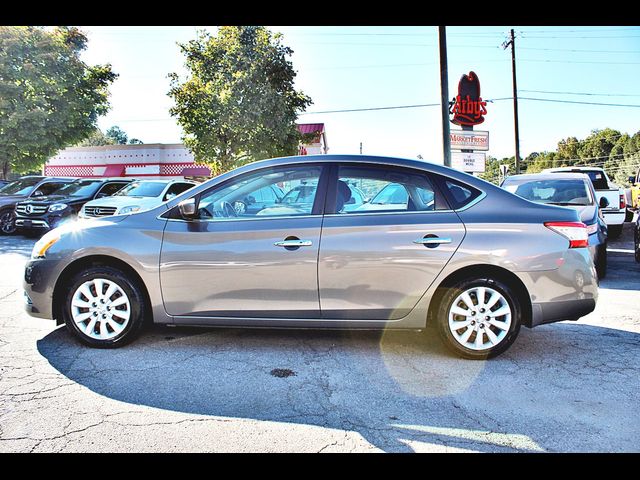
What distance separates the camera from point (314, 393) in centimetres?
335

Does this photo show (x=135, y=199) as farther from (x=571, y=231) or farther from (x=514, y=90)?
(x=514, y=90)

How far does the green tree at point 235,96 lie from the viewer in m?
25.1

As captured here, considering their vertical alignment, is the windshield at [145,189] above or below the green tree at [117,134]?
below

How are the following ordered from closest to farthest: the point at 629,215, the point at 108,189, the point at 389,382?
the point at 389,382, the point at 108,189, the point at 629,215

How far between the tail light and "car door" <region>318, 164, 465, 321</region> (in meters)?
0.74

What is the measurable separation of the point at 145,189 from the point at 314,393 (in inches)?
410

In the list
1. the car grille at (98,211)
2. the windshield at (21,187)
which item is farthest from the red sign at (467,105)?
the windshield at (21,187)

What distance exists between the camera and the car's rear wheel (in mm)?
11891

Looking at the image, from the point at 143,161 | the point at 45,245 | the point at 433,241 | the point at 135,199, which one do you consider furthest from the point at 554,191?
the point at 143,161

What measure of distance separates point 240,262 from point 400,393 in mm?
1605

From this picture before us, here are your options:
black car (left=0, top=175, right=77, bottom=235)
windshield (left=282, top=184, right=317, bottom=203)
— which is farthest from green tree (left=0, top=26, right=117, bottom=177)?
windshield (left=282, top=184, right=317, bottom=203)

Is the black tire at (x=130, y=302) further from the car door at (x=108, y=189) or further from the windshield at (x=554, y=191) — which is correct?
the car door at (x=108, y=189)

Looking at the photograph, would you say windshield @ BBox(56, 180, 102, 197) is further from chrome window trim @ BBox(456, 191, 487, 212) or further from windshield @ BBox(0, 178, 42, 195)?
chrome window trim @ BBox(456, 191, 487, 212)
